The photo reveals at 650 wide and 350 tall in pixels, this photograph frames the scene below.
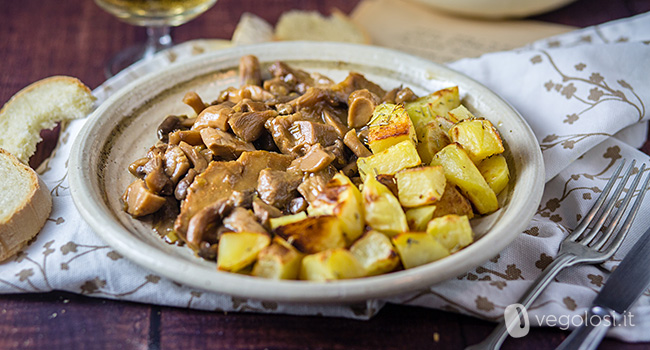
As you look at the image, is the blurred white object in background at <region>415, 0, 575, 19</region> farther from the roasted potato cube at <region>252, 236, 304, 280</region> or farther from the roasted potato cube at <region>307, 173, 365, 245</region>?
the roasted potato cube at <region>252, 236, 304, 280</region>

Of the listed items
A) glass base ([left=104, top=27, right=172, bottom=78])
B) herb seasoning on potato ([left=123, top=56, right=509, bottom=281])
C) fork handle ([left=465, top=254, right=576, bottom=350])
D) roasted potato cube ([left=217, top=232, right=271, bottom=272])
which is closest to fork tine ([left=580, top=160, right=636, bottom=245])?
fork handle ([left=465, top=254, right=576, bottom=350])

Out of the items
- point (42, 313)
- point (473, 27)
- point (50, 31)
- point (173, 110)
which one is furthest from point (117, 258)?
point (473, 27)

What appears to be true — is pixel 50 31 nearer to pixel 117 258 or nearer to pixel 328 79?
pixel 328 79

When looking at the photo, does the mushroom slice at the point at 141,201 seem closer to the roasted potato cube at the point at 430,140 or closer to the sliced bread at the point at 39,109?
the sliced bread at the point at 39,109

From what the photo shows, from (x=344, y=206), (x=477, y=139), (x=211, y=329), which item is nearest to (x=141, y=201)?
(x=211, y=329)

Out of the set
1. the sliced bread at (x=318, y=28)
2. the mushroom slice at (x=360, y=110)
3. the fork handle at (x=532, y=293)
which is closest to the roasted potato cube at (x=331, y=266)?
the fork handle at (x=532, y=293)

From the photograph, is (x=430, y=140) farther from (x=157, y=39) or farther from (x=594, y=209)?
(x=157, y=39)
